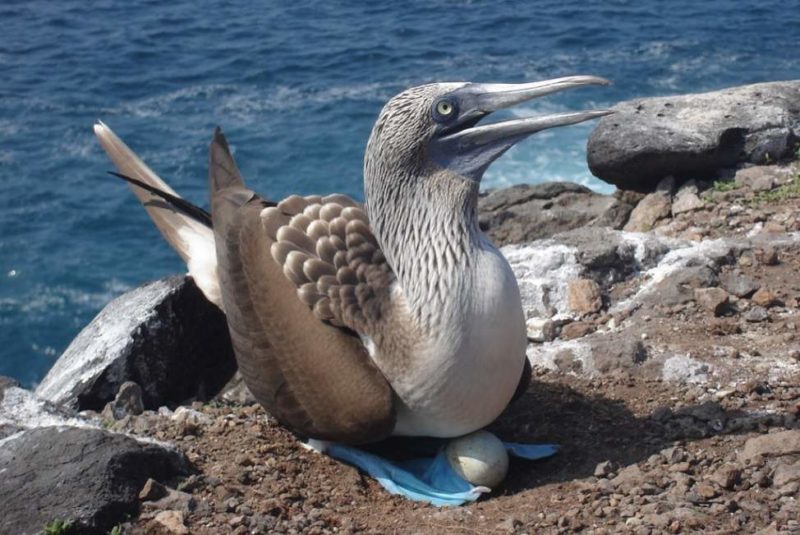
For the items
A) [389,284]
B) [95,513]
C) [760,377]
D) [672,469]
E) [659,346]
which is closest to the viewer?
[95,513]

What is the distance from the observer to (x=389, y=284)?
195 inches

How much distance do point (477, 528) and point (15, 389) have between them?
2.40 meters

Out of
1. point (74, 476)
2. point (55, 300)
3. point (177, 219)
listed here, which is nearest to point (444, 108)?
point (74, 476)

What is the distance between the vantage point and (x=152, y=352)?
21.5 ft

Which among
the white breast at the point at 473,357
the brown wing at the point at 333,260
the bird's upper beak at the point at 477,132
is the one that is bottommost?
the white breast at the point at 473,357

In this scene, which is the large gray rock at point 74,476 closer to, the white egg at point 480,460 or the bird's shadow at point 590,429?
the white egg at point 480,460

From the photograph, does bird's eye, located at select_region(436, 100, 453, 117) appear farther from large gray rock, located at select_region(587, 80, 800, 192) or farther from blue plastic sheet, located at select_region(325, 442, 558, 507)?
large gray rock, located at select_region(587, 80, 800, 192)

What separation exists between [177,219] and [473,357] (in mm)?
2591

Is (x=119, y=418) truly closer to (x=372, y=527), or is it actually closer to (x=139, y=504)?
(x=139, y=504)

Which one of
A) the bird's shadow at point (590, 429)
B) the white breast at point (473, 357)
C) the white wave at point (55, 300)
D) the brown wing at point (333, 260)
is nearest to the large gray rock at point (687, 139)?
the bird's shadow at point (590, 429)

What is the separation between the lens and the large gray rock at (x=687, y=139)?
8.08 meters

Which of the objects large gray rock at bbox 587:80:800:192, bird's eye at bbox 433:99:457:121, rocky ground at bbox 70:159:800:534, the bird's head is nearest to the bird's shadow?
rocky ground at bbox 70:159:800:534

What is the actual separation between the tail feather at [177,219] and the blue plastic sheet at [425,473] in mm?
1544

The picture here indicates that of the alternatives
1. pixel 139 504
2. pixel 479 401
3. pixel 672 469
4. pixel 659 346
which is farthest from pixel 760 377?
pixel 139 504
